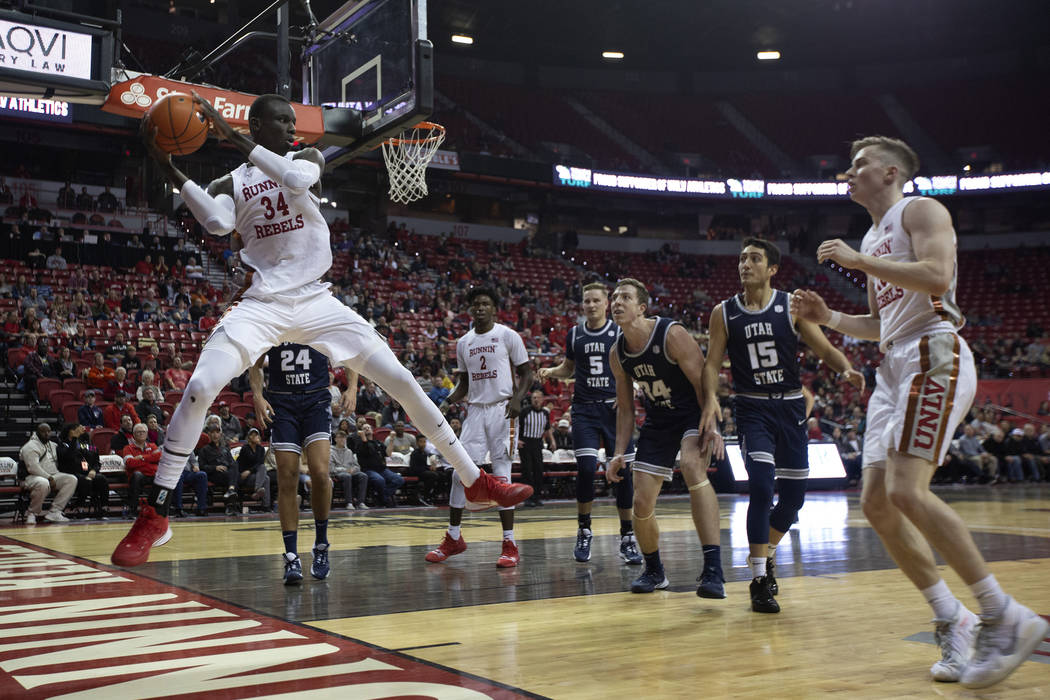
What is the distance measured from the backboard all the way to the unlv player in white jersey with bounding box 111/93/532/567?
4799 millimetres

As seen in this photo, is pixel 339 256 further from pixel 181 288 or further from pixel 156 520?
pixel 156 520

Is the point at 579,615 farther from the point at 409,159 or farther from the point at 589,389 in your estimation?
the point at 409,159

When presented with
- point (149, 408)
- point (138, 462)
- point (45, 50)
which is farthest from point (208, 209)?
point (149, 408)

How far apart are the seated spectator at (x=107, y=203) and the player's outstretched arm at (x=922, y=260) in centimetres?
2323

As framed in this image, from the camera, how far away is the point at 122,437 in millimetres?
12234

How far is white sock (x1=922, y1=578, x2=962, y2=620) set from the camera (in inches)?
135

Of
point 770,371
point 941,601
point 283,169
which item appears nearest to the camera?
point 941,601

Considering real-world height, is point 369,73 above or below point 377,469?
above

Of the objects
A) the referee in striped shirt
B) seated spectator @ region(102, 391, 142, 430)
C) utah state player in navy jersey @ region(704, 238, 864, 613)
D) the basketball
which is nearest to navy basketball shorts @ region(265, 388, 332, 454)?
the basketball

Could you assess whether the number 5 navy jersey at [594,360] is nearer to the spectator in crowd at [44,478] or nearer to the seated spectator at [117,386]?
the spectator in crowd at [44,478]

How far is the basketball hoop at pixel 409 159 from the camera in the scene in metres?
13.2

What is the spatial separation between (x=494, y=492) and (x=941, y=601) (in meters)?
2.11

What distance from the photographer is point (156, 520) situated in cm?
377

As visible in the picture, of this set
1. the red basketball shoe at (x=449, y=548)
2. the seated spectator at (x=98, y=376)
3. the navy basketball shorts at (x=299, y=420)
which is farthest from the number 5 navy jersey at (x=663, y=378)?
the seated spectator at (x=98, y=376)
